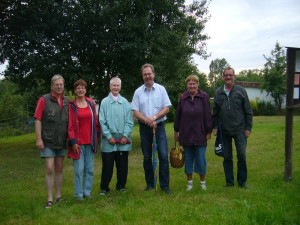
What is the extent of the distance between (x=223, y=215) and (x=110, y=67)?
1055cm

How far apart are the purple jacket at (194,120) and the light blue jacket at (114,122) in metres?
0.96

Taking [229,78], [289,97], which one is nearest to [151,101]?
[229,78]

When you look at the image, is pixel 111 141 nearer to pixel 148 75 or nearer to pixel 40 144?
pixel 40 144

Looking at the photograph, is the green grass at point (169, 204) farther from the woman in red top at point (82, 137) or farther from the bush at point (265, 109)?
the bush at point (265, 109)

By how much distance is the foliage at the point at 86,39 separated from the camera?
13344 mm

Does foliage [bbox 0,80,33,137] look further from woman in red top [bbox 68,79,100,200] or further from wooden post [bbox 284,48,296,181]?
wooden post [bbox 284,48,296,181]

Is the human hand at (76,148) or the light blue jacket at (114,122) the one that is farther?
the light blue jacket at (114,122)

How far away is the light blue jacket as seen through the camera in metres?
6.74

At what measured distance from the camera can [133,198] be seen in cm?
639

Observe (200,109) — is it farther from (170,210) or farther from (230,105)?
(170,210)

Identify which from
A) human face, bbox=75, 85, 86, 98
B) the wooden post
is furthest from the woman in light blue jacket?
the wooden post

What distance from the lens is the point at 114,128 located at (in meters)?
6.74

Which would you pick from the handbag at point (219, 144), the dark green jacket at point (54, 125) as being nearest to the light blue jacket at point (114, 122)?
the dark green jacket at point (54, 125)

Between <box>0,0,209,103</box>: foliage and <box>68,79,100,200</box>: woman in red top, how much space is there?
23.2ft
